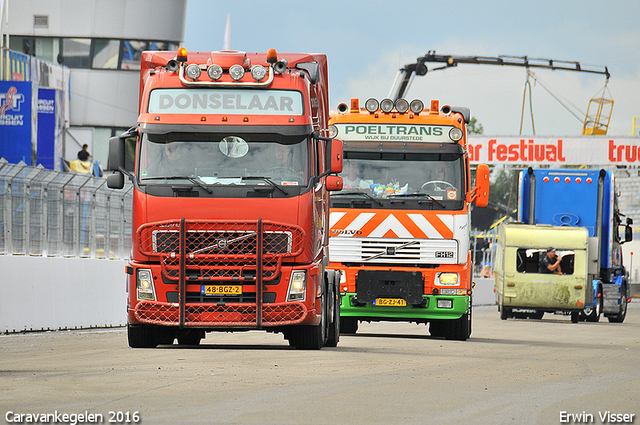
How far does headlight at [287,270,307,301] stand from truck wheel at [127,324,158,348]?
2.13 m

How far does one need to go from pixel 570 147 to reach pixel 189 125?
4288 cm

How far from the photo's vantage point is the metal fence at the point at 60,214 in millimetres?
18672

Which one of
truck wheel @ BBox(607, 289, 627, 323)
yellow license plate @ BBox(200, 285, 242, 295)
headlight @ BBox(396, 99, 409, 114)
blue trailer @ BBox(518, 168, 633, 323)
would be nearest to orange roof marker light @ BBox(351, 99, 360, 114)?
headlight @ BBox(396, 99, 409, 114)

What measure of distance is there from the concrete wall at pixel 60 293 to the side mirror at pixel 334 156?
19.1ft

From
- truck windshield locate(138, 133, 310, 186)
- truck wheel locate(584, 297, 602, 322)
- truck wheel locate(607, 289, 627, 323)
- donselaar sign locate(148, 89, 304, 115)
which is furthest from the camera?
truck wheel locate(607, 289, 627, 323)

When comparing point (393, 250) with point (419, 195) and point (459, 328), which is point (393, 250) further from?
point (459, 328)

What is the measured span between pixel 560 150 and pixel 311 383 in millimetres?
45977

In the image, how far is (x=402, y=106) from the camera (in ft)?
63.7

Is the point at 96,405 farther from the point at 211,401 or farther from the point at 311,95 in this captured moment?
the point at 311,95

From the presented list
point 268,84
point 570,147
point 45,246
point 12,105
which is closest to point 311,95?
point 268,84

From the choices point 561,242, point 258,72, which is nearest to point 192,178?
point 258,72

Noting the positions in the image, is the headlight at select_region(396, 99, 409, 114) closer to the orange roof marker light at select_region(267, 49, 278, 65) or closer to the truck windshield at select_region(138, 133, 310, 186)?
the orange roof marker light at select_region(267, 49, 278, 65)

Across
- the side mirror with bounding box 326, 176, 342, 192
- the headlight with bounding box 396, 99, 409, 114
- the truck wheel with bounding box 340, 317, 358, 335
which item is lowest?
the truck wheel with bounding box 340, 317, 358, 335

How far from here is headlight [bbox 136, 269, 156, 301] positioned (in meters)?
14.3
